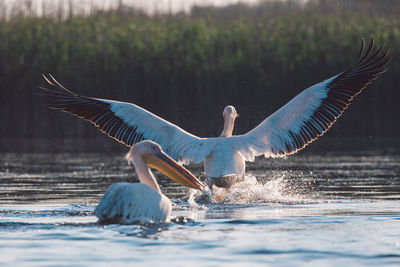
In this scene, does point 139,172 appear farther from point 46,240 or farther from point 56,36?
point 56,36

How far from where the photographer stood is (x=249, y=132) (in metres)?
9.70

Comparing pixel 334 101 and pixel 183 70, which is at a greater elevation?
pixel 183 70

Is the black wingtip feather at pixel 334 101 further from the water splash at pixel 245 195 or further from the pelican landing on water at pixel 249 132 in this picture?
the water splash at pixel 245 195

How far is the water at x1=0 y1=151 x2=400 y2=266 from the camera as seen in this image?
18.0 ft

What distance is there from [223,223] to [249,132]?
282cm

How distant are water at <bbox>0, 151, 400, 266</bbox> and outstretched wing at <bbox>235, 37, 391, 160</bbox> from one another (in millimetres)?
499

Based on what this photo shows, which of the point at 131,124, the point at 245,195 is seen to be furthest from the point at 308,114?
the point at 131,124

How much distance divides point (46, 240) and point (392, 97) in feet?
45.2

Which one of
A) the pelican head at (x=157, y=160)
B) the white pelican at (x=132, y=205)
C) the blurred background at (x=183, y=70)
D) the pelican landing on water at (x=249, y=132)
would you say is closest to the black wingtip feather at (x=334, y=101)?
the pelican landing on water at (x=249, y=132)

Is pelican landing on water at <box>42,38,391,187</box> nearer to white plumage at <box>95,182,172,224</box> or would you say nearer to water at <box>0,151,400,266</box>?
water at <box>0,151,400,266</box>

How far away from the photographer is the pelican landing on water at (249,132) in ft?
30.7

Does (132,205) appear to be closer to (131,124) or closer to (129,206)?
(129,206)

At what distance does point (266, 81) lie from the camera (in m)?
19.0

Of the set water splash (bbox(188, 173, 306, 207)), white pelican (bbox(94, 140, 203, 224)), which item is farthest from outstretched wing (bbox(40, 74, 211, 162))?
white pelican (bbox(94, 140, 203, 224))
